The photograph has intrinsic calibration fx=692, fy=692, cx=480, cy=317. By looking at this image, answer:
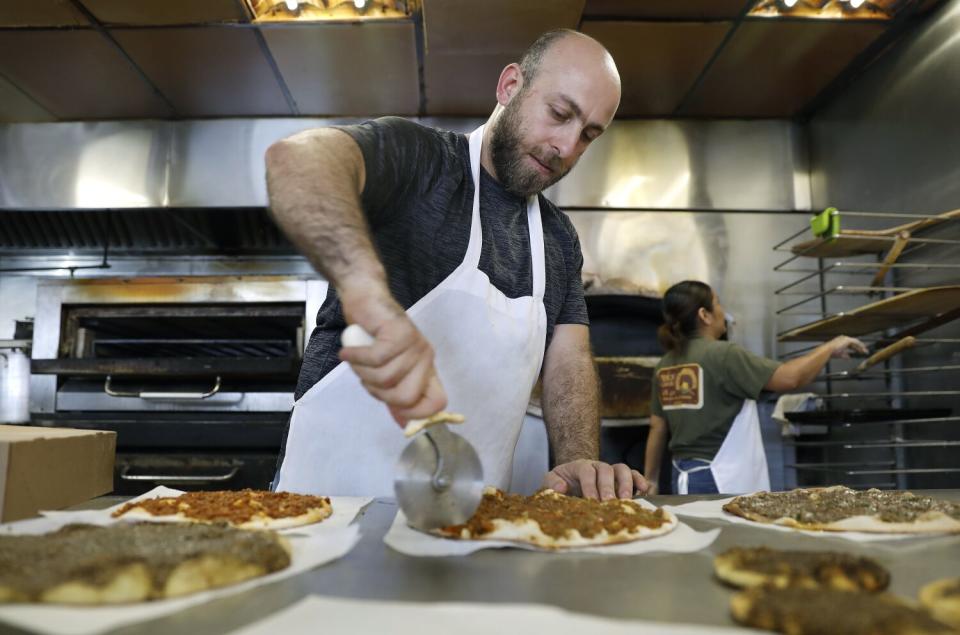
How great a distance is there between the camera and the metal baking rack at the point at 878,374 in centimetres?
268

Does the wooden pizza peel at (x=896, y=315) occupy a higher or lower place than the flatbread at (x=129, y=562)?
higher

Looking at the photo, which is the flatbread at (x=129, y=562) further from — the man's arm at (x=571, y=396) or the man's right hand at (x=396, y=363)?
the man's arm at (x=571, y=396)

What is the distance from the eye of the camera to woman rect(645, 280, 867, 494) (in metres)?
2.91

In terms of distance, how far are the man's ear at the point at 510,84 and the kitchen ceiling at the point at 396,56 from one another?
4.04 feet

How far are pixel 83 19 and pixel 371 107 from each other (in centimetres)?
138

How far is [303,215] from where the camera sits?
3.51ft

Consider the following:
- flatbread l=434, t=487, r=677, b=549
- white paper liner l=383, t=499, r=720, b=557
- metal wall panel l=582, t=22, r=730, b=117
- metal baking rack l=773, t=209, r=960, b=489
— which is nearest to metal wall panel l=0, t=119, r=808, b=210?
metal wall panel l=582, t=22, r=730, b=117

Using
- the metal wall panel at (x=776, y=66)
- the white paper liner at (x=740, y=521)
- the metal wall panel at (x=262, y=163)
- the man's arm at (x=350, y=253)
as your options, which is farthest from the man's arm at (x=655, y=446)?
the man's arm at (x=350, y=253)

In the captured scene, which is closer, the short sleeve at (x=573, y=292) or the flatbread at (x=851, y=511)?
the flatbread at (x=851, y=511)

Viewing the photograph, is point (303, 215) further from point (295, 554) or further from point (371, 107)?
point (371, 107)

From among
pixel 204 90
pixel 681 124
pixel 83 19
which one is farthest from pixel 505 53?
pixel 83 19

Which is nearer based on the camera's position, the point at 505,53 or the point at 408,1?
the point at 408,1

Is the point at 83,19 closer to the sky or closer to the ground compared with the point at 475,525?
closer to the sky

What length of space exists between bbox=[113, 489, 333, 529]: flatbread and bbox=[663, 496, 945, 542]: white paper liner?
742 mm
